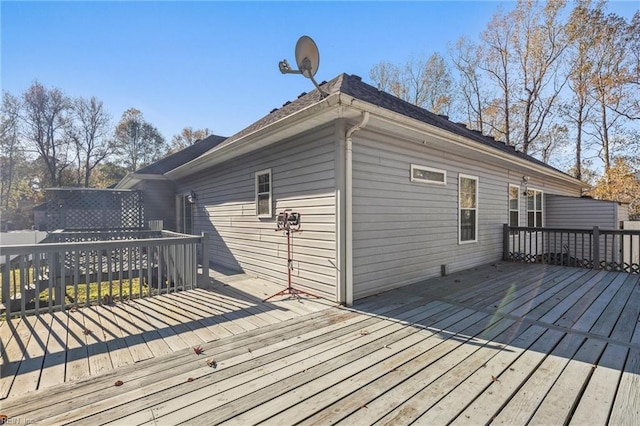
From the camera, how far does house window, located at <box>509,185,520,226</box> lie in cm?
805

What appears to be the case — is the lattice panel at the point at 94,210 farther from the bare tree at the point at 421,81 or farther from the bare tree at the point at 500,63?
the bare tree at the point at 500,63

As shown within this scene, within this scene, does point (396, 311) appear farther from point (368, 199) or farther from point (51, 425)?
point (51, 425)

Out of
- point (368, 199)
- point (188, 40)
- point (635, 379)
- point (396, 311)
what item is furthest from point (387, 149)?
point (188, 40)

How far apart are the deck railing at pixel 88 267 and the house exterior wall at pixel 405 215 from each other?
271cm

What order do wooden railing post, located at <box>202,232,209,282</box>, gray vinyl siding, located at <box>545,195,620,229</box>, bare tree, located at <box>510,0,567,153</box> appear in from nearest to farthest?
wooden railing post, located at <box>202,232,209,282</box> → gray vinyl siding, located at <box>545,195,620,229</box> → bare tree, located at <box>510,0,567,153</box>

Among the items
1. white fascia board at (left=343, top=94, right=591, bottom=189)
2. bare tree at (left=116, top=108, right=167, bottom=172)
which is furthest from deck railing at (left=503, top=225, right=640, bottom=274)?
bare tree at (left=116, top=108, right=167, bottom=172)

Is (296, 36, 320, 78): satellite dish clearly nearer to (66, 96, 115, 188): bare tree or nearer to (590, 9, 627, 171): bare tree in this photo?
(590, 9, 627, 171): bare tree

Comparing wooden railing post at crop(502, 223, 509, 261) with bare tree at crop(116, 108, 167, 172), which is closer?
wooden railing post at crop(502, 223, 509, 261)

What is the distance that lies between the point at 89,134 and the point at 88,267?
89.8 feet

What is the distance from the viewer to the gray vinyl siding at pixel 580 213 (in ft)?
31.3

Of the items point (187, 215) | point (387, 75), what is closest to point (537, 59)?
point (387, 75)

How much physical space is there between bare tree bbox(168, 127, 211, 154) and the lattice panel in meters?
21.1

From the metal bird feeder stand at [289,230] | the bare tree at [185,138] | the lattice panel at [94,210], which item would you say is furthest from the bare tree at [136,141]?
the metal bird feeder stand at [289,230]

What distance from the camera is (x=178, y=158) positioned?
1199cm
